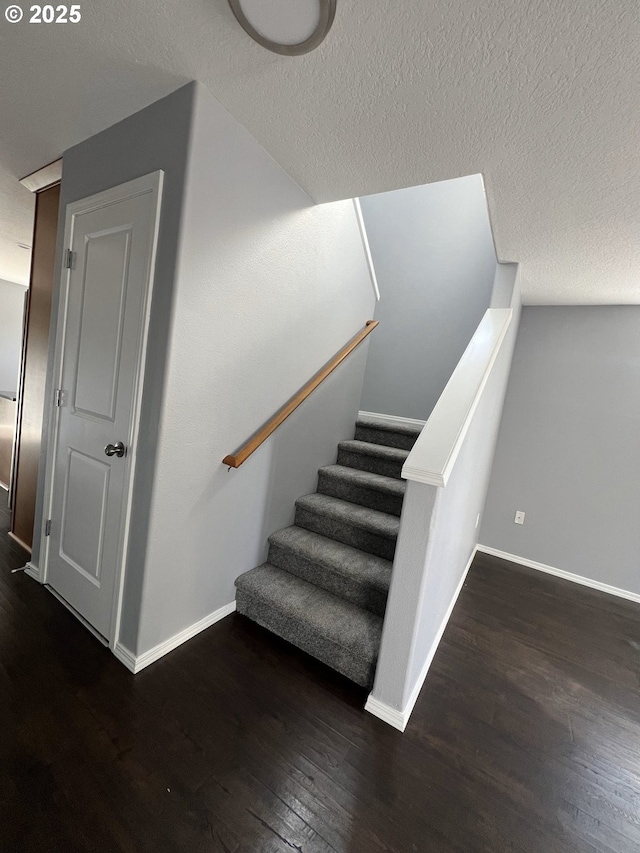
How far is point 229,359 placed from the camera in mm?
1659

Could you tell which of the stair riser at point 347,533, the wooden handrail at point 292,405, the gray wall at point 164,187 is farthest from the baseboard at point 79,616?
the stair riser at point 347,533

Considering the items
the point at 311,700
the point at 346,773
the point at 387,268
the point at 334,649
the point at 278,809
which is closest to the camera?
the point at 278,809

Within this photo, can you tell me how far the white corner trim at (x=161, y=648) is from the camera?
1.54 meters

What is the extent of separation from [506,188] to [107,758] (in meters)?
2.64

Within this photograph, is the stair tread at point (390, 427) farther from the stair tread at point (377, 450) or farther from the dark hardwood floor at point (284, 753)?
the dark hardwood floor at point (284, 753)

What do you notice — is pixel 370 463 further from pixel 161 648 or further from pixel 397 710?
pixel 161 648

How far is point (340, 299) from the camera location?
2434 mm

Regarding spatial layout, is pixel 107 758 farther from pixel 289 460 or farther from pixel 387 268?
pixel 387 268

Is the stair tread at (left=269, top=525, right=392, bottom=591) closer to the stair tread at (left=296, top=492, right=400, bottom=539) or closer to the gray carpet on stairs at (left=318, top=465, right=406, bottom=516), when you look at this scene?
the stair tread at (left=296, top=492, right=400, bottom=539)

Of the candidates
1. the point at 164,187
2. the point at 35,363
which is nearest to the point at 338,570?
→ the point at 164,187

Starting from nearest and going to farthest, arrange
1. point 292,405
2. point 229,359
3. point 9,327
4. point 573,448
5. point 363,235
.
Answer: point 229,359 < point 292,405 < point 363,235 < point 573,448 < point 9,327

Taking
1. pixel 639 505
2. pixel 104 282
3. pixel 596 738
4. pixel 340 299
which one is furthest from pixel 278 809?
pixel 639 505

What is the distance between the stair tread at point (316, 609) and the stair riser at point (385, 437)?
1.22m

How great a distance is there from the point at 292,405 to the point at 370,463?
0.87m
